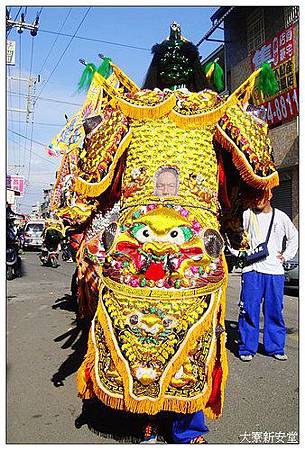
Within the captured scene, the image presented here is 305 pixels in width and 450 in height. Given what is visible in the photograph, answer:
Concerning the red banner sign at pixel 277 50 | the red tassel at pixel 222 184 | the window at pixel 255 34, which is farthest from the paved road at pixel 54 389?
the window at pixel 255 34

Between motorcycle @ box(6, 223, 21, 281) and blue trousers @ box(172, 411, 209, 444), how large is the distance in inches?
36.2

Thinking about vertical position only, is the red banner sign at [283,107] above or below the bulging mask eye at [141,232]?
above

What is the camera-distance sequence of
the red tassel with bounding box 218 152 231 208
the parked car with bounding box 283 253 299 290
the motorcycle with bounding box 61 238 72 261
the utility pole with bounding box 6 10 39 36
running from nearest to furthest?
the utility pole with bounding box 6 10 39 36, the red tassel with bounding box 218 152 231 208, the motorcycle with bounding box 61 238 72 261, the parked car with bounding box 283 253 299 290

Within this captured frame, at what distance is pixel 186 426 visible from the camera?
81.1 inches

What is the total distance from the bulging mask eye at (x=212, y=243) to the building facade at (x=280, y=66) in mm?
7346

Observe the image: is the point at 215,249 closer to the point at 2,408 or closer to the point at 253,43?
the point at 2,408

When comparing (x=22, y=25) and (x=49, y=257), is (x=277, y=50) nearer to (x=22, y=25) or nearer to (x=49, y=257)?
(x=49, y=257)

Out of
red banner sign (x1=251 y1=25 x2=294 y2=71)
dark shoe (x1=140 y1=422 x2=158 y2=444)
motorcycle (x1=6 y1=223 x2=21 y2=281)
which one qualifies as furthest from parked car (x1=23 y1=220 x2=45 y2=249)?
red banner sign (x1=251 y1=25 x2=294 y2=71)

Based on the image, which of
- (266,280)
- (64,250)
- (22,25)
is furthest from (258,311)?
(22,25)

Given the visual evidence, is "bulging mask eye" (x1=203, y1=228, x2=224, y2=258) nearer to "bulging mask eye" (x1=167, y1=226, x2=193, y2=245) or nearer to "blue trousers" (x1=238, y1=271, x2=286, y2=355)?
"bulging mask eye" (x1=167, y1=226, x2=193, y2=245)

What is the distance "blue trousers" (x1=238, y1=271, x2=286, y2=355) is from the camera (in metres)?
3.84

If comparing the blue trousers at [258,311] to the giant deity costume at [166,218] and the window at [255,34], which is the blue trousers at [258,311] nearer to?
the giant deity costume at [166,218]

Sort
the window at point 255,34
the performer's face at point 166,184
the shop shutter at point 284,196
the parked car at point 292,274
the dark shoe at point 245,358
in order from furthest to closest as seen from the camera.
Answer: the window at point 255,34 → the shop shutter at point 284,196 → the parked car at point 292,274 → the dark shoe at point 245,358 → the performer's face at point 166,184

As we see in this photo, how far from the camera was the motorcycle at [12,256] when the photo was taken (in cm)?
165
